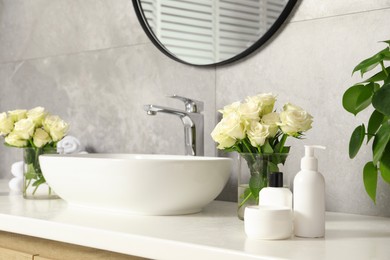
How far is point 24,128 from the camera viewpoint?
1746mm

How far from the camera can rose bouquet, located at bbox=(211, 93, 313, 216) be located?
127 cm

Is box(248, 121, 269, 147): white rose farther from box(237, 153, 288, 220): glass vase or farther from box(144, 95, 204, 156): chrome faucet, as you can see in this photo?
box(144, 95, 204, 156): chrome faucet

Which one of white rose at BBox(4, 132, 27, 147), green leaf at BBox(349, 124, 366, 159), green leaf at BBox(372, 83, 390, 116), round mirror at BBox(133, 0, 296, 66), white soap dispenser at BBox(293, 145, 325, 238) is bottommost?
white soap dispenser at BBox(293, 145, 325, 238)

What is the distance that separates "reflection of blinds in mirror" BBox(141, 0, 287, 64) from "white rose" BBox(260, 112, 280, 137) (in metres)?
0.46

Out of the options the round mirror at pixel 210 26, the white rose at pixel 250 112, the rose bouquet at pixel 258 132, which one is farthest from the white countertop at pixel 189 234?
the round mirror at pixel 210 26

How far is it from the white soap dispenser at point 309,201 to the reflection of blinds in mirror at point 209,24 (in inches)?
24.0

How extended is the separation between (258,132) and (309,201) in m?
0.19

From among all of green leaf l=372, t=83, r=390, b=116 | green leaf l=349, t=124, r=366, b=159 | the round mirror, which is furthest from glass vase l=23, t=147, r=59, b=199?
green leaf l=372, t=83, r=390, b=116

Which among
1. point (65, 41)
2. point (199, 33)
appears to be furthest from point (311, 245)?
point (65, 41)

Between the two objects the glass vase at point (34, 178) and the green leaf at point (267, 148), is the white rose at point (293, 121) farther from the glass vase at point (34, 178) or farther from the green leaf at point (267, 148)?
the glass vase at point (34, 178)

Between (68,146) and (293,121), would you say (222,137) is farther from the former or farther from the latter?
(68,146)

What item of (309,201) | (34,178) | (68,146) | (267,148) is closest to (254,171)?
(267,148)

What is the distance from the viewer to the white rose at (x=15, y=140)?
1.76 m

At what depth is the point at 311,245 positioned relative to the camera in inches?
43.4
